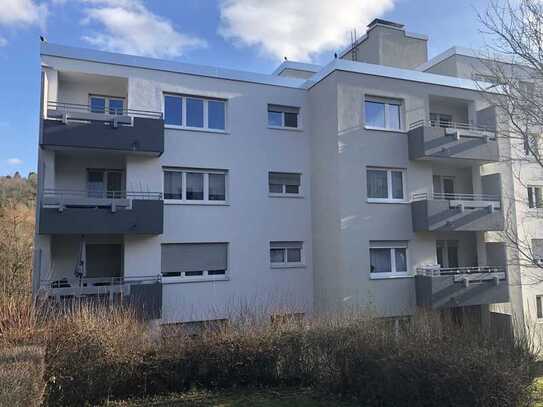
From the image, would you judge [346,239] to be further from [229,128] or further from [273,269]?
[229,128]

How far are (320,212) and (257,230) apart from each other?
99.9 inches

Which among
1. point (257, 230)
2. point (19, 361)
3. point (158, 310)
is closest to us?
point (19, 361)

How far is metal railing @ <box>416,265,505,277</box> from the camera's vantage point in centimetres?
1675

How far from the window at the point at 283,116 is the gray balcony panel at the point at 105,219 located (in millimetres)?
5855

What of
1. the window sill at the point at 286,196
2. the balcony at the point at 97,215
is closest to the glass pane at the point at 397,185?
the window sill at the point at 286,196

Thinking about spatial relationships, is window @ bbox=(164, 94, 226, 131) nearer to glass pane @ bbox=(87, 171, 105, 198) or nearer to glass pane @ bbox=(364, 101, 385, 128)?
glass pane @ bbox=(87, 171, 105, 198)

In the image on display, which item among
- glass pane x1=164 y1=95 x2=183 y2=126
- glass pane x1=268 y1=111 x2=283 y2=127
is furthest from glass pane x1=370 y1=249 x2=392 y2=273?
glass pane x1=164 y1=95 x2=183 y2=126

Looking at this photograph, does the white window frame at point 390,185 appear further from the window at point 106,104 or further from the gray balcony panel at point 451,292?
the window at point 106,104

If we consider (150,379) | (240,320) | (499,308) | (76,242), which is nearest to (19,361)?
(150,379)

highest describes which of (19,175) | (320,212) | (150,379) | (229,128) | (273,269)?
(19,175)

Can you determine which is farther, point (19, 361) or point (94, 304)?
point (94, 304)

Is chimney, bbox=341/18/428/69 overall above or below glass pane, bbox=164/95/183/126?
above

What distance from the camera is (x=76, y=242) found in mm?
15250

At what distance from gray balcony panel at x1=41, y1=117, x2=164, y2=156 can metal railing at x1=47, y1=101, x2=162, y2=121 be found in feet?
0.87
